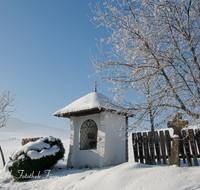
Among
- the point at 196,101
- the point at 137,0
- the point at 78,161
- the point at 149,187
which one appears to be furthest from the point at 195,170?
the point at 78,161

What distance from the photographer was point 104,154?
26.8 ft

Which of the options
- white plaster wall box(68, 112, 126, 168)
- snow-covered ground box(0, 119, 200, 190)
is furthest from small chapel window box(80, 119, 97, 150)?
snow-covered ground box(0, 119, 200, 190)

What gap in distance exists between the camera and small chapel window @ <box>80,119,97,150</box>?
31.6 ft

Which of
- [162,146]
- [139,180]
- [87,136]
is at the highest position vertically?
[87,136]

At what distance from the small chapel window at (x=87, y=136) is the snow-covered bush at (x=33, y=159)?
1.50 meters

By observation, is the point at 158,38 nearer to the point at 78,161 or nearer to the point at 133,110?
the point at 133,110

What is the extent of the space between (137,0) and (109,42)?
1.29 metres

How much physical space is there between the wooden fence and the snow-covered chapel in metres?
1.30

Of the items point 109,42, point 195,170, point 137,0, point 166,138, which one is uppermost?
point 137,0

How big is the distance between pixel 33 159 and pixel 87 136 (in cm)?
341

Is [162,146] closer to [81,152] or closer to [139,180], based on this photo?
[139,180]

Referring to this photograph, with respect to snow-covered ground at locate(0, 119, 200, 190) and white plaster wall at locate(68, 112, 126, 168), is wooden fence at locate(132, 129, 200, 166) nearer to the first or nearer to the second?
snow-covered ground at locate(0, 119, 200, 190)

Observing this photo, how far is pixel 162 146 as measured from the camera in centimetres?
670

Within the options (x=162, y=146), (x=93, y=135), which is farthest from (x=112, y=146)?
(x=162, y=146)
